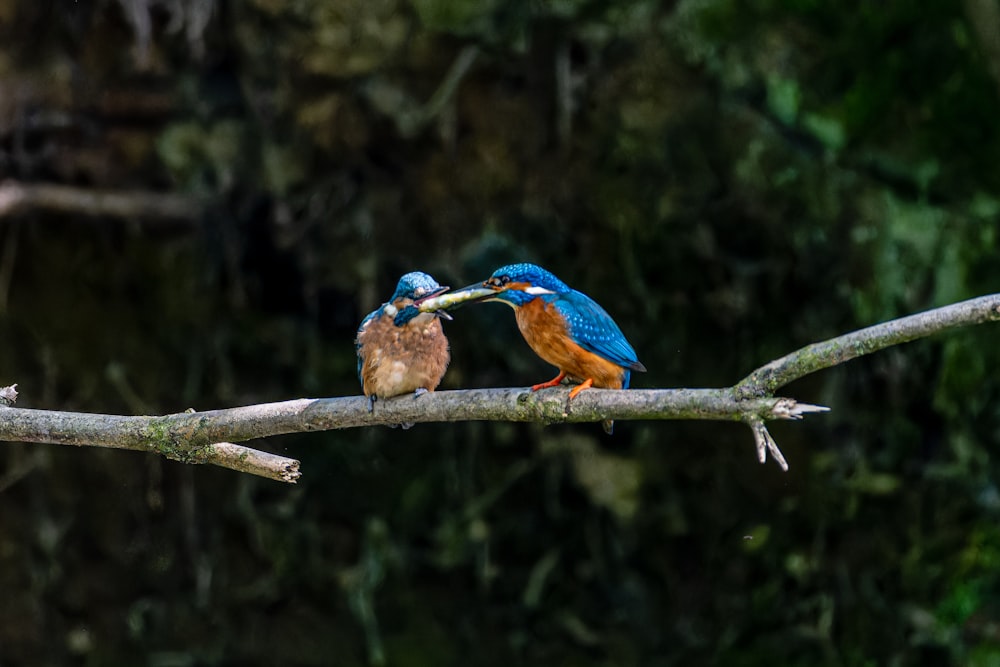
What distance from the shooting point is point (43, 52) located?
14.4 feet

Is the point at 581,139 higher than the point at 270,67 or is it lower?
lower

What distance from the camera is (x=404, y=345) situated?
2.56 meters

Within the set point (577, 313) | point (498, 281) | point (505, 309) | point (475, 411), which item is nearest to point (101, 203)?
point (505, 309)

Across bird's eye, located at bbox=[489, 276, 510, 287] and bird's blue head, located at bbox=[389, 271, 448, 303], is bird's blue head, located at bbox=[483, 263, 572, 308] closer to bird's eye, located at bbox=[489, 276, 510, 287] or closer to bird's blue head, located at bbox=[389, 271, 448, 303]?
bird's eye, located at bbox=[489, 276, 510, 287]

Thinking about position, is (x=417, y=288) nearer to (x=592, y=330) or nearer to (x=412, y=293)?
(x=412, y=293)

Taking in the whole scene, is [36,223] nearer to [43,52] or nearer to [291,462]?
[43,52]

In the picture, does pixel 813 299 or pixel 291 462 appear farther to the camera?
pixel 813 299

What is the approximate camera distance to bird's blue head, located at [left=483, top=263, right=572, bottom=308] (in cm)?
252

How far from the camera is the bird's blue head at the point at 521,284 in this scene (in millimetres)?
2518

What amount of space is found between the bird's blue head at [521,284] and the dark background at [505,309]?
1760 millimetres

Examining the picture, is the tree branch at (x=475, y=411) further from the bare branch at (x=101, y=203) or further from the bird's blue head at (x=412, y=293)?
the bare branch at (x=101, y=203)

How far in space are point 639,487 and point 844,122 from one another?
168 cm

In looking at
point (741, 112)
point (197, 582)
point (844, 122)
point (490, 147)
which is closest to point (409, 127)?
point (490, 147)

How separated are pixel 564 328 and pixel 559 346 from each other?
0.14 feet
